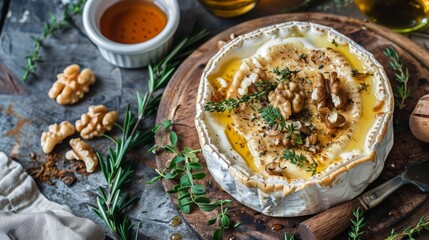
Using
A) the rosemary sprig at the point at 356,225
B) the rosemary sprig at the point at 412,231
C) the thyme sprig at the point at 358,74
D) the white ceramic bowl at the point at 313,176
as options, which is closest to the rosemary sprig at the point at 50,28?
the white ceramic bowl at the point at 313,176

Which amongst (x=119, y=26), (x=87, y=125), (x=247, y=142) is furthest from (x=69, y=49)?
(x=247, y=142)

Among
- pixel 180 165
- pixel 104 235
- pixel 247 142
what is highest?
pixel 247 142

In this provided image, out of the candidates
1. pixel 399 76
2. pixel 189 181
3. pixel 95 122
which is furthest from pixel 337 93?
pixel 95 122

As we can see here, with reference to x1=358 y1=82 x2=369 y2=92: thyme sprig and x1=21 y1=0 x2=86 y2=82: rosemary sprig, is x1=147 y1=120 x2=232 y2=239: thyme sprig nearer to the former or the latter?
x1=358 y1=82 x2=369 y2=92: thyme sprig

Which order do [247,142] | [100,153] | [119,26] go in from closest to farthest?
1. [247,142]
2. [100,153]
3. [119,26]

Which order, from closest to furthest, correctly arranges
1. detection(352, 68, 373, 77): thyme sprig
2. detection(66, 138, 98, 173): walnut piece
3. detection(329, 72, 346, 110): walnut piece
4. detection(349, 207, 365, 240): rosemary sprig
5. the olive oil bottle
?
detection(349, 207, 365, 240): rosemary sprig < detection(329, 72, 346, 110): walnut piece < detection(352, 68, 373, 77): thyme sprig < detection(66, 138, 98, 173): walnut piece < the olive oil bottle

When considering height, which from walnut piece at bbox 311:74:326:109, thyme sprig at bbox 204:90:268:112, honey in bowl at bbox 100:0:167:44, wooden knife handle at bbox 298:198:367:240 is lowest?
wooden knife handle at bbox 298:198:367:240

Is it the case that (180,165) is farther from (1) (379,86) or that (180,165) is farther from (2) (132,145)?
(1) (379,86)

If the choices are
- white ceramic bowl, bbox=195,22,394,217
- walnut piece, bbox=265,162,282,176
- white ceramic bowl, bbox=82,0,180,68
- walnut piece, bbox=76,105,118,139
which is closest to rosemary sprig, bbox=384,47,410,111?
white ceramic bowl, bbox=195,22,394,217
